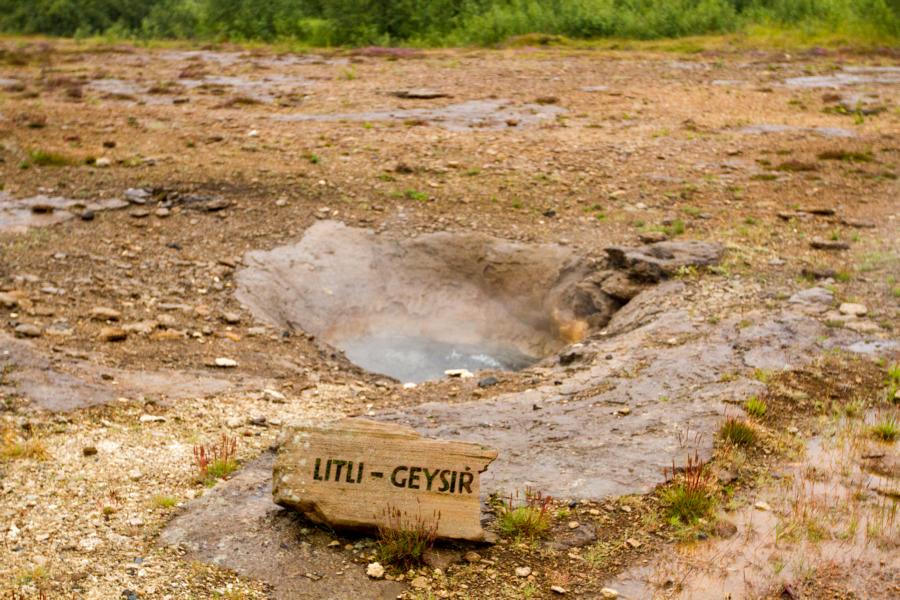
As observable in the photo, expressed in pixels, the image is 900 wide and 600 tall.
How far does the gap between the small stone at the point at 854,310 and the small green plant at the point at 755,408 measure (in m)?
2.09

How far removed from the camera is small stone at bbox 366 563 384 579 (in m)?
4.90

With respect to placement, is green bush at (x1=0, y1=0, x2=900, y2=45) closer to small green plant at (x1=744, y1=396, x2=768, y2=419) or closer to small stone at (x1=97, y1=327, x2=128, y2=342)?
small stone at (x1=97, y1=327, x2=128, y2=342)

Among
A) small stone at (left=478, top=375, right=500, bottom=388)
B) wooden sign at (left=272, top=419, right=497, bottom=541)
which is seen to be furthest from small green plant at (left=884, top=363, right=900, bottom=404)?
wooden sign at (left=272, top=419, right=497, bottom=541)

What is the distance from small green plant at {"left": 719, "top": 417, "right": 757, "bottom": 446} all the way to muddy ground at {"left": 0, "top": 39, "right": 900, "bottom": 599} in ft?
0.31

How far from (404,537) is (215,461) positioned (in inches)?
59.2

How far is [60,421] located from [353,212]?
494 cm

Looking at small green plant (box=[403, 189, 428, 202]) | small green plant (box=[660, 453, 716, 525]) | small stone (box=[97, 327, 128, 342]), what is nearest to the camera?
small green plant (box=[660, 453, 716, 525])

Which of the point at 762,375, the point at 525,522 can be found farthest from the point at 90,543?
the point at 762,375

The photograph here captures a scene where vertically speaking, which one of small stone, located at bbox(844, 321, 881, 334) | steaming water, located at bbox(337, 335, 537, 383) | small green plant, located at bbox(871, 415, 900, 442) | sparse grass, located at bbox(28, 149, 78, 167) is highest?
sparse grass, located at bbox(28, 149, 78, 167)

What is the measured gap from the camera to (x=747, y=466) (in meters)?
6.06

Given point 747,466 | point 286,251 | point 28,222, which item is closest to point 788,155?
point 286,251

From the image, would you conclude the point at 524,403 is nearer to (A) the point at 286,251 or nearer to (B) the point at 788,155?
(A) the point at 286,251

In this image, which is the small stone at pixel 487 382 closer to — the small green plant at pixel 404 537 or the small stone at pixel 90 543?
the small green plant at pixel 404 537

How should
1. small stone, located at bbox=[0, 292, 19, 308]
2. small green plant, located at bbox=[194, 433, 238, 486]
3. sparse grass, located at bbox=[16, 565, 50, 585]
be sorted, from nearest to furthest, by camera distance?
sparse grass, located at bbox=[16, 565, 50, 585]
small green plant, located at bbox=[194, 433, 238, 486]
small stone, located at bbox=[0, 292, 19, 308]
